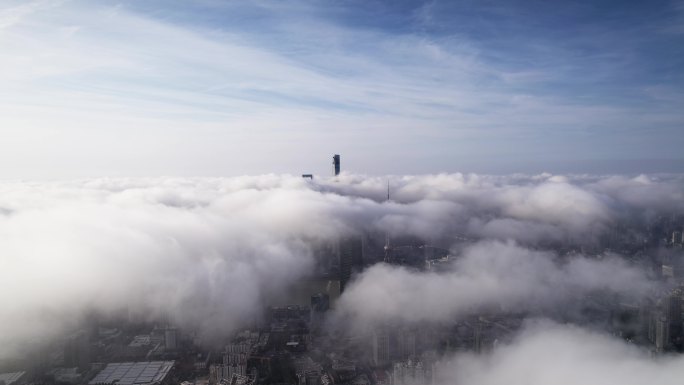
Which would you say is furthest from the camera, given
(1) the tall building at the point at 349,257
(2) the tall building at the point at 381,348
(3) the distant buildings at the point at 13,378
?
(1) the tall building at the point at 349,257

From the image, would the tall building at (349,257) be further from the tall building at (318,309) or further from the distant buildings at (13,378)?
the distant buildings at (13,378)

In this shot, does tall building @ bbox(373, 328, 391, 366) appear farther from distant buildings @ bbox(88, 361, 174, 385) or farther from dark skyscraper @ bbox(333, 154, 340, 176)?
dark skyscraper @ bbox(333, 154, 340, 176)

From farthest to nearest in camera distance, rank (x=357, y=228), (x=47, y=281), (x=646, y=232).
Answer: (x=357, y=228) < (x=646, y=232) < (x=47, y=281)

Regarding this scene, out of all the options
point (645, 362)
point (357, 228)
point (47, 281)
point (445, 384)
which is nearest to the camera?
point (645, 362)

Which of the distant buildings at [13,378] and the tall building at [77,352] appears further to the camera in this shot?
the tall building at [77,352]

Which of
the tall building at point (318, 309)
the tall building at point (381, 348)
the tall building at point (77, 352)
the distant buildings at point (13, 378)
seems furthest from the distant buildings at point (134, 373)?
the tall building at point (381, 348)

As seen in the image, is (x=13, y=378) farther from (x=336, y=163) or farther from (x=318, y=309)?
(x=336, y=163)

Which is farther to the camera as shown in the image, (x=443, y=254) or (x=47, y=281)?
(x=443, y=254)

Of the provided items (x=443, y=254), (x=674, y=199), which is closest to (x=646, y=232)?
(x=674, y=199)

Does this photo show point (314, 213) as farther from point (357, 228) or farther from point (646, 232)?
point (646, 232)
